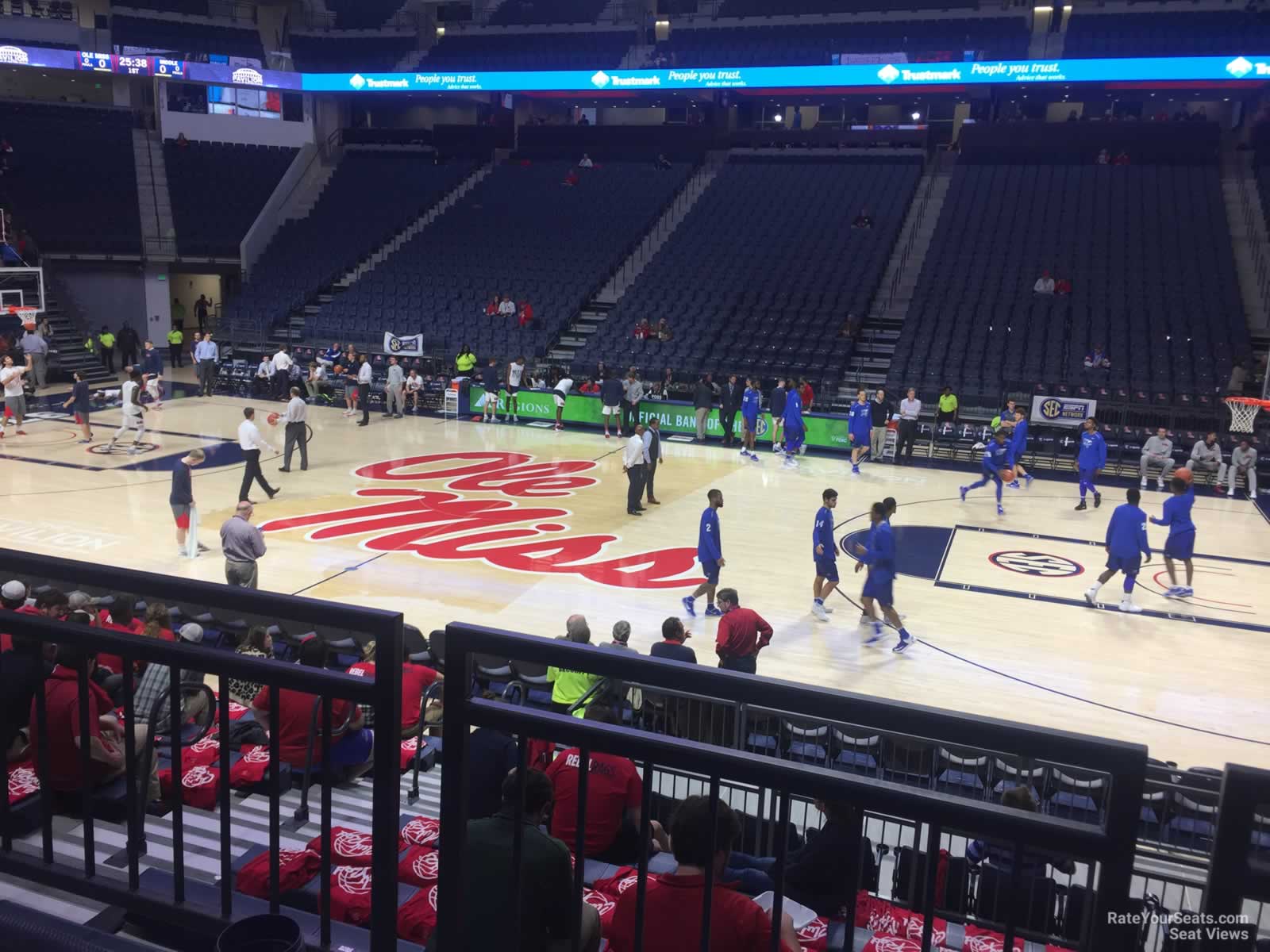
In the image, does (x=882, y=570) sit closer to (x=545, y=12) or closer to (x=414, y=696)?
(x=414, y=696)

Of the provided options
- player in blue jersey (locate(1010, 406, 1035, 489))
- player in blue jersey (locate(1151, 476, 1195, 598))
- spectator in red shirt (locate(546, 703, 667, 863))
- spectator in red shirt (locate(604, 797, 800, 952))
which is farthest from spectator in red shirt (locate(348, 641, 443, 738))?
player in blue jersey (locate(1010, 406, 1035, 489))

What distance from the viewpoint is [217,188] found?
120ft

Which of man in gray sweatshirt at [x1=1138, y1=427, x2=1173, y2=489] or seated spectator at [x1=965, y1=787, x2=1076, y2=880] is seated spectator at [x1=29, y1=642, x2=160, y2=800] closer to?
seated spectator at [x1=965, y1=787, x2=1076, y2=880]

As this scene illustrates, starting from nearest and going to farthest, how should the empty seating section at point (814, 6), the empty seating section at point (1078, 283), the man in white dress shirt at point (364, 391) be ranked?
the empty seating section at point (1078, 283)
the man in white dress shirt at point (364, 391)
the empty seating section at point (814, 6)

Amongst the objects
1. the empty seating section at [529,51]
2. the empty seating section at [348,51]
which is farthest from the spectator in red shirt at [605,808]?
the empty seating section at [348,51]

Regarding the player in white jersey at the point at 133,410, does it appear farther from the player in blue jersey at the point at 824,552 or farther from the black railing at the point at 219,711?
the black railing at the point at 219,711

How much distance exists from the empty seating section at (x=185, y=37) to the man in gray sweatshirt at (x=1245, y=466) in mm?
33392

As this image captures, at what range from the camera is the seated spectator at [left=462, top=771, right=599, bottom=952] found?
2393 mm

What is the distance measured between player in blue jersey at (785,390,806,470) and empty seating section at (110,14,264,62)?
86.0 ft

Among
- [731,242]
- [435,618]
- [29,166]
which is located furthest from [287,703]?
[29,166]

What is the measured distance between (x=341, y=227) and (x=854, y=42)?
18841mm

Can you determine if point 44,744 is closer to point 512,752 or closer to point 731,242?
point 512,752

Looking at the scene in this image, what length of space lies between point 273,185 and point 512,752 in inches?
1486

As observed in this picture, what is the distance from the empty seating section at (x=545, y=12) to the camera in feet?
128
